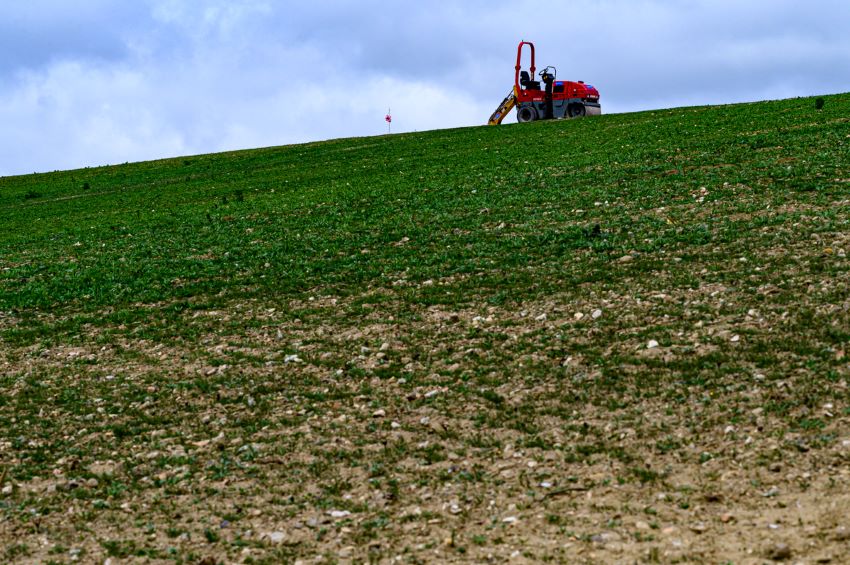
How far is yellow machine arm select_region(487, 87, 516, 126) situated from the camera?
53531mm

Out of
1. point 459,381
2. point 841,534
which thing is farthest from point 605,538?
point 459,381

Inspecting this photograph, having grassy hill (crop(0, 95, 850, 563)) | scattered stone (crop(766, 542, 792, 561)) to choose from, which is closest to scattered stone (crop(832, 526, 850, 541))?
grassy hill (crop(0, 95, 850, 563))

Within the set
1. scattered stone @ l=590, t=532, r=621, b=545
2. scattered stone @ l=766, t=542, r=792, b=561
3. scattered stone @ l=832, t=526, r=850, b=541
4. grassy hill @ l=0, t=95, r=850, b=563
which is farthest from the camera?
grassy hill @ l=0, t=95, r=850, b=563

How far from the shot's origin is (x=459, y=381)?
11.2 m

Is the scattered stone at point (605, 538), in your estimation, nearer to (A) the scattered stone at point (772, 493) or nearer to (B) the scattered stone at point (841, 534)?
(A) the scattered stone at point (772, 493)

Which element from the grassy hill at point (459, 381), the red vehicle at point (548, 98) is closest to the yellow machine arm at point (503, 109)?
the red vehicle at point (548, 98)

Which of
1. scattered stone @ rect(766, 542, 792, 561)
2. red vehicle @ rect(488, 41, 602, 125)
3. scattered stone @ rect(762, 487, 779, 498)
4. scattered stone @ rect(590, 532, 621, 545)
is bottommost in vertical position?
scattered stone @ rect(766, 542, 792, 561)

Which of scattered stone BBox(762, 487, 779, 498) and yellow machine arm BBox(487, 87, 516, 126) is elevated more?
yellow machine arm BBox(487, 87, 516, 126)

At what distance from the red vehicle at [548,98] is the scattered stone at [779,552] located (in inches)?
1711

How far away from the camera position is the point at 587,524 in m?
7.63

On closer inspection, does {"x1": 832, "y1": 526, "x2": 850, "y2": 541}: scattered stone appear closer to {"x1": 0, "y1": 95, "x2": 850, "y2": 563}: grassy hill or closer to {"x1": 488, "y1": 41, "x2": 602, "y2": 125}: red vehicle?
{"x1": 0, "y1": 95, "x2": 850, "y2": 563}: grassy hill

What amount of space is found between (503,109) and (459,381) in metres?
44.5

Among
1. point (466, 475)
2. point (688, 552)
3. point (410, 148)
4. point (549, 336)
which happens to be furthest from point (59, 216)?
point (688, 552)

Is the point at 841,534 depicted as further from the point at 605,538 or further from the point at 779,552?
the point at 605,538
